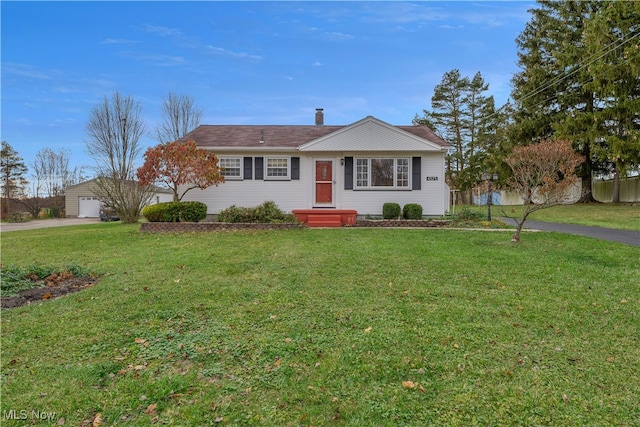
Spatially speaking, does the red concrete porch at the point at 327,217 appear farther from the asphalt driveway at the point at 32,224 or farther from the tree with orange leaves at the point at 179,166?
the asphalt driveway at the point at 32,224

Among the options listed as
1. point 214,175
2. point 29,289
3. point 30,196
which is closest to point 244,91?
point 214,175

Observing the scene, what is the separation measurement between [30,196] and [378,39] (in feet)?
113

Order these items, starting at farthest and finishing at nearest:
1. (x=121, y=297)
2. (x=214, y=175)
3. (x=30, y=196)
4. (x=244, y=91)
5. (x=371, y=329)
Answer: (x=30, y=196) < (x=244, y=91) < (x=214, y=175) < (x=121, y=297) < (x=371, y=329)

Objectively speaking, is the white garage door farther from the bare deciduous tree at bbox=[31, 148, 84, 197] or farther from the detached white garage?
the bare deciduous tree at bbox=[31, 148, 84, 197]

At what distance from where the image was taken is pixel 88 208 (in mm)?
31422

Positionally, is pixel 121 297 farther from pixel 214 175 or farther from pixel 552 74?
pixel 552 74

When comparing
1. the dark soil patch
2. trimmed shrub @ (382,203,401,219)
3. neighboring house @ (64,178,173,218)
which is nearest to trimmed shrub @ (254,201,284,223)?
trimmed shrub @ (382,203,401,219)

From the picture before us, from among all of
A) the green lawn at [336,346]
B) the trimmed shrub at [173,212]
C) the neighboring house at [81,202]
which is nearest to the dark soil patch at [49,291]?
the green lawn at [336,346]

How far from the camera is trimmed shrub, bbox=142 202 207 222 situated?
1121 cm

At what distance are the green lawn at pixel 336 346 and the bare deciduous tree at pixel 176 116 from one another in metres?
23.7

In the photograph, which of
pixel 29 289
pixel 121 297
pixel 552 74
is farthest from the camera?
pixel 552 74

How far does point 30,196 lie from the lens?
31.5 metres

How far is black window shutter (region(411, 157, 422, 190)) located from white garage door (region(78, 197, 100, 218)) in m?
30.0

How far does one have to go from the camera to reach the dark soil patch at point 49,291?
14.3 feet
